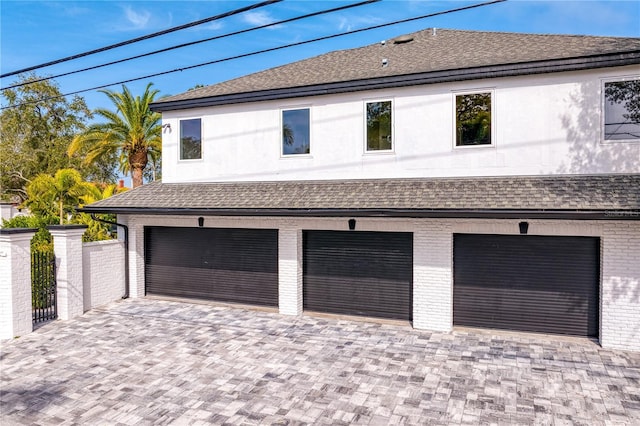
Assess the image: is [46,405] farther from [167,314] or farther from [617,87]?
[617,87]

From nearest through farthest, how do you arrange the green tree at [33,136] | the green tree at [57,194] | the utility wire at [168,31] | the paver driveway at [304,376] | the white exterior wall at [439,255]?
the paver driveway at [304,376] → the utility wire at [168,31] → the white exterior wall at [439,255] → the green tree at [57,194] → the green tree at [33,136]

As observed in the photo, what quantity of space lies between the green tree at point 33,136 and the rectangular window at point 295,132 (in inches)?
1067

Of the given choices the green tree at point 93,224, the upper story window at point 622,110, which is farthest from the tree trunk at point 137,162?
the upper story window at point 622,110

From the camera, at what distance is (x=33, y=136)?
35625mm

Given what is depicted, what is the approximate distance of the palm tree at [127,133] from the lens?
67.6 feet

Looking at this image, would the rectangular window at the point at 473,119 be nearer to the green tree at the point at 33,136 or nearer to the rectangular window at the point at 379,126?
Result: the rectangular window at the point at 379,126

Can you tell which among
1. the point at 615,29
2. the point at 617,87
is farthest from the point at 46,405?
the point at 615,29

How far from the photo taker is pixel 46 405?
6246mm

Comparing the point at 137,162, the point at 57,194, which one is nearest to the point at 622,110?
the point at 57,194

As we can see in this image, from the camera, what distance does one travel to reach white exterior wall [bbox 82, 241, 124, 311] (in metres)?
11.6

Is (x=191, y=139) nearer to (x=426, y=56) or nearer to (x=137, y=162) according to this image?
(x=426, y=56)

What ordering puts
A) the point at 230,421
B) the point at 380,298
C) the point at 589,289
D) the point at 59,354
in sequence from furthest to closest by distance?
the point at 380,298
the point at 589,289
the point at 59,354
the point at 230,421

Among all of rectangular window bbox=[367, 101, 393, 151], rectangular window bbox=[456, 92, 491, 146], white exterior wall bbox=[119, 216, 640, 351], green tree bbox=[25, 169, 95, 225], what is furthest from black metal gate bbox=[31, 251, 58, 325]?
rectangular window bbox=[456, 92, 491, 146]

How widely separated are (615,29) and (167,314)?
48.2ft
